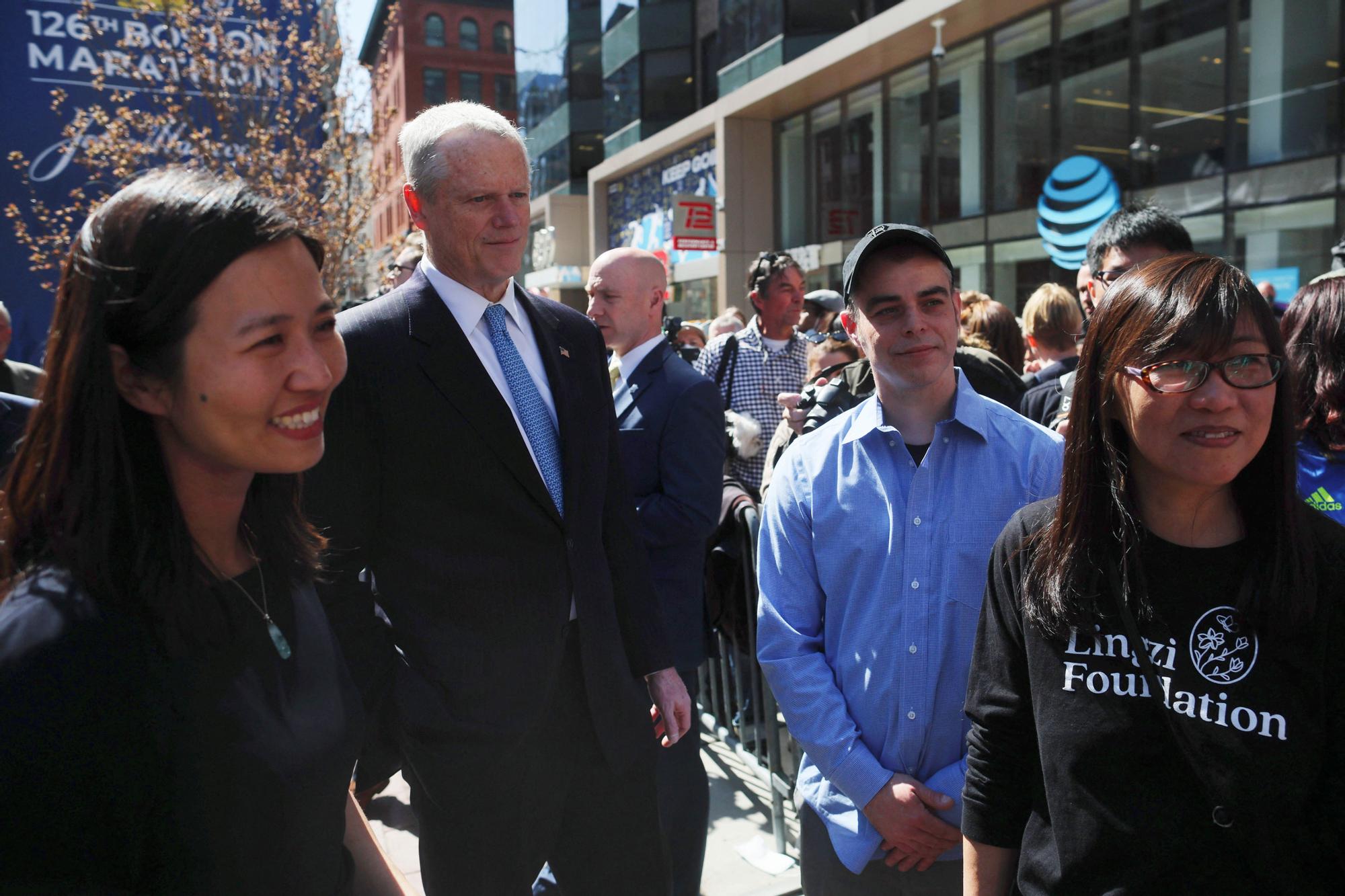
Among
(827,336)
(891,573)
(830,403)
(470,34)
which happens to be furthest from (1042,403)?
(470,34)

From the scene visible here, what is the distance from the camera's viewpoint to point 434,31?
197ft

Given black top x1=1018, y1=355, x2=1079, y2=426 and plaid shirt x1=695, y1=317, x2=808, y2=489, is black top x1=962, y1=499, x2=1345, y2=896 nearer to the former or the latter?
black top x1=1018, y1=355, x2=1079, y2=426

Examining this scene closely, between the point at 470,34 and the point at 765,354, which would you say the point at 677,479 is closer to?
the point at 765,354

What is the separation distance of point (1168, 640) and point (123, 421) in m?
1.60

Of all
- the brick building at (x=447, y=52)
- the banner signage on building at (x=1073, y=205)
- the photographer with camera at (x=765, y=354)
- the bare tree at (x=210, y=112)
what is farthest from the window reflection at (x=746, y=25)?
the brick building at (x=447, y=52)

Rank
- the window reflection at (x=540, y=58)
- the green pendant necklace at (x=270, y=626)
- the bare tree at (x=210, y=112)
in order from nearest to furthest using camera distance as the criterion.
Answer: the green pendant necklace at (x=270, y=626) < the bare tree at (x=210, y=112) < the window reflection at (x=540, y=58)

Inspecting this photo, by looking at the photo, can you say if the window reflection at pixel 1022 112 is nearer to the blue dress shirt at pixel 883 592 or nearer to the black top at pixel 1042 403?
the black top at pixel 1042 403

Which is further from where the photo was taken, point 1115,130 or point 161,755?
point 1115,130

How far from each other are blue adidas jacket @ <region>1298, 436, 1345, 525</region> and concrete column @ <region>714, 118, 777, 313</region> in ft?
62.3

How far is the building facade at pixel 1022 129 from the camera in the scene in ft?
36.7

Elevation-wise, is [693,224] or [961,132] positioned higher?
[961,132]

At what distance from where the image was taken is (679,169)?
24.8 meters

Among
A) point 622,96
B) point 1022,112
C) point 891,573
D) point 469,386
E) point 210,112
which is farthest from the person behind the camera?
point 622,96

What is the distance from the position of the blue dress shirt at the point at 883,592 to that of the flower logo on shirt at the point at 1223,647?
2.08ft
